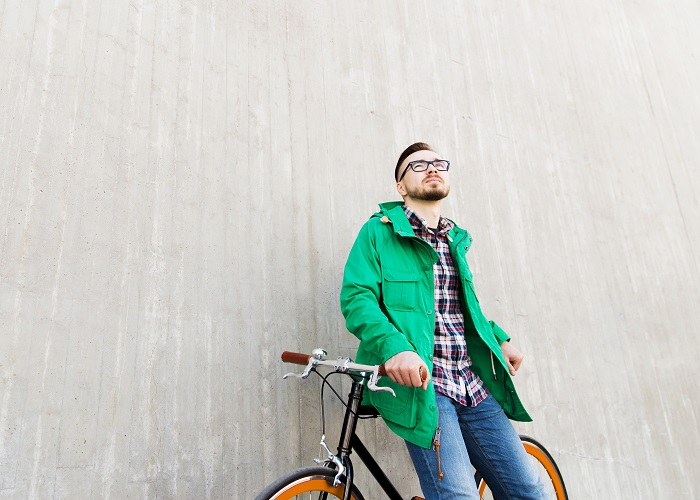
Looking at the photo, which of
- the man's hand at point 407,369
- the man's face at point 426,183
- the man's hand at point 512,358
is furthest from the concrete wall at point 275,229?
the man's hand at point 407,369

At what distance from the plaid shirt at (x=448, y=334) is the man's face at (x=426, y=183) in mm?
82

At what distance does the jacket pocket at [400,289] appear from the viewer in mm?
1930

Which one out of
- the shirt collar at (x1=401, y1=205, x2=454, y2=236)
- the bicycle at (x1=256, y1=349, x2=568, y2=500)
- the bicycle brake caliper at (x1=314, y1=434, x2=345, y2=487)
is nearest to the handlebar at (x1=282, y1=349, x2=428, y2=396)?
the bicycle at (x1=256, y1=349, x2=568, y2=500)

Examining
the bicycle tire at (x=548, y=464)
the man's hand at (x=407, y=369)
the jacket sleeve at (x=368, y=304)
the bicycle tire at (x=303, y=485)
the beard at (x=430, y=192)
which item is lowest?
the bicycle tire at (x=548, y=464)

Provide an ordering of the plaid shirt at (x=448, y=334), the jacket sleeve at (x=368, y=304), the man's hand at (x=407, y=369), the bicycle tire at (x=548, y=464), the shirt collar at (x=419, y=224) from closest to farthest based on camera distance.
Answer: the man's hand at (x=407, y=369) → the jacket sleeve at (x=368, y=304) → the plaid shirt at (x=448, y=334) → the shirt collar at (x=419, y=224) → the bicycle tire at (x=548, y=464)

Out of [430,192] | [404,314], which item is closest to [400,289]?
Result: [404,314]

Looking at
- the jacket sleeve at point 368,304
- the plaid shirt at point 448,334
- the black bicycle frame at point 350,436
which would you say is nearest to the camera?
the jacket sleeve at point 368,304

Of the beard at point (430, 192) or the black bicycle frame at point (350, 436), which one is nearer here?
the black bicycle frame at point (350, 436)

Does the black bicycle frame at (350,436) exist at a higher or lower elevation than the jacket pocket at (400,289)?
lower

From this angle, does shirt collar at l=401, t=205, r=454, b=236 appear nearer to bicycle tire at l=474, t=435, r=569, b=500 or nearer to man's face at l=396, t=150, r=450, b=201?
man's face at l=396, t=150, r=450, b=201

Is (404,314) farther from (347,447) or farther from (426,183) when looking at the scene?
(426,183)

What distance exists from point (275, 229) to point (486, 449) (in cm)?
125

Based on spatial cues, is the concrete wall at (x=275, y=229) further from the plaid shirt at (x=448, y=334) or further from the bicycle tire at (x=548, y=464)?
the plaid shirt at (x=448, y=334)

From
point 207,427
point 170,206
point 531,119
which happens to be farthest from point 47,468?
point 531,119
